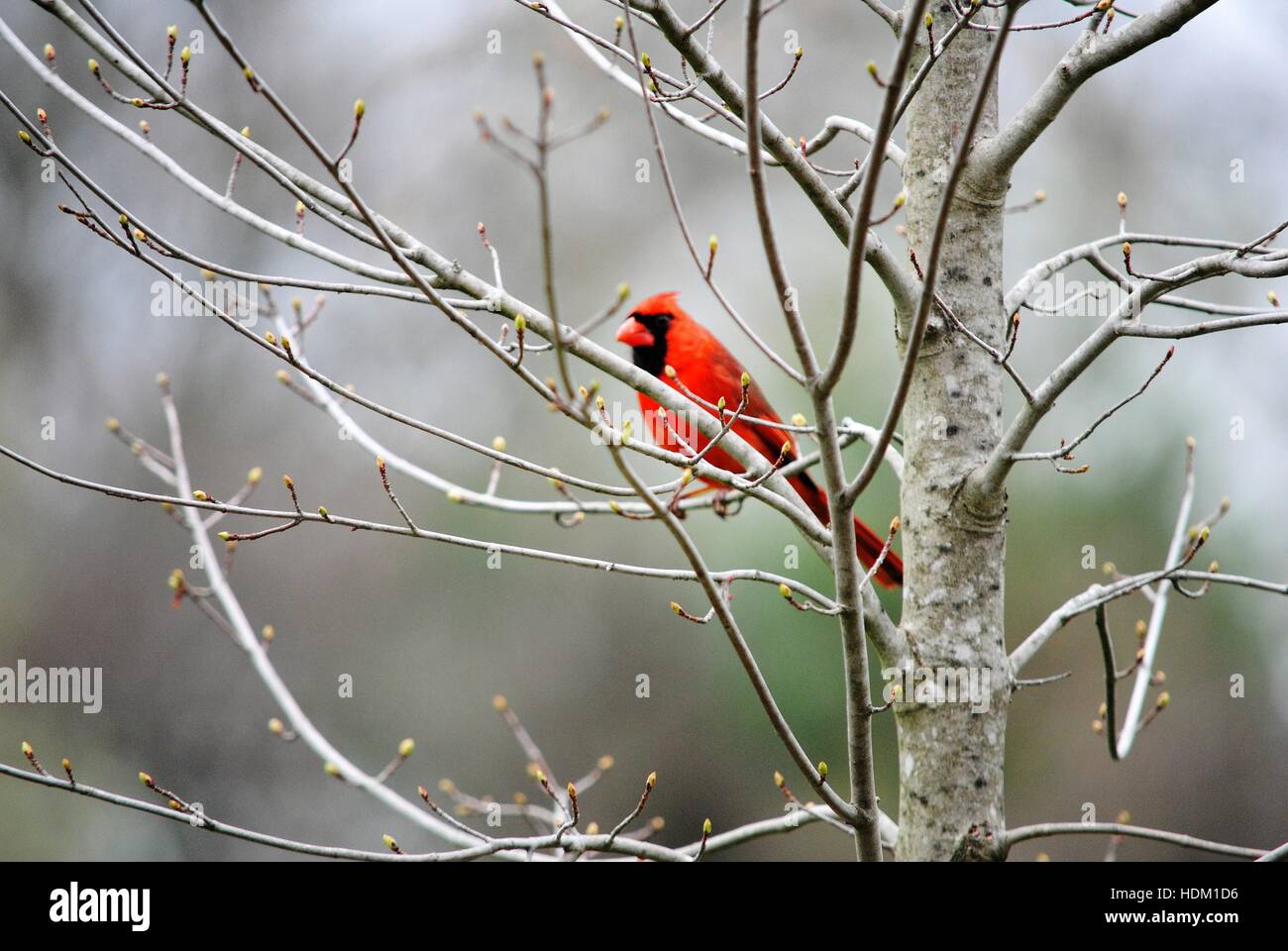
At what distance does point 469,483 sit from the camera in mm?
7016

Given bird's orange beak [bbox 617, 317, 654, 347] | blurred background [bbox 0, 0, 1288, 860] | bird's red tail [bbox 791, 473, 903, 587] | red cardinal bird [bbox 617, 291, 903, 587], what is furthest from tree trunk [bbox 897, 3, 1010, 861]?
blurred background [bbox 0, 0, 1288, 860]

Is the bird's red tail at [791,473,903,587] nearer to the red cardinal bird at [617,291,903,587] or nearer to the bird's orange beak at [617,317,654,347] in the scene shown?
the red cardinal bird at [617,291,903,587]

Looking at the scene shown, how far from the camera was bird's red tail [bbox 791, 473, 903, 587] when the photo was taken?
309 centimetres

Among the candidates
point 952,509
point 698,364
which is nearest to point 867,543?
point 698,364

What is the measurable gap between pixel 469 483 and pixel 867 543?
4.08m

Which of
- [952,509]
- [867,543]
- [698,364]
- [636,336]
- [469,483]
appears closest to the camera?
[952,509]

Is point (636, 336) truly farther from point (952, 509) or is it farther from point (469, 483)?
point (469, 483)

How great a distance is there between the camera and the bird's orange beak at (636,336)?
410 centimetres

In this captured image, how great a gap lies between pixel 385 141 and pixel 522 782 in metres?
4.94

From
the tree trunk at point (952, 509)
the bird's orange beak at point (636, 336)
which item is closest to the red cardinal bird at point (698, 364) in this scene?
the bird's orange beak at point (636, 336)

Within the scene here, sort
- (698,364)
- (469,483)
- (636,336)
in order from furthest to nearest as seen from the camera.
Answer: (469,483) < (636,336) < (698,364)

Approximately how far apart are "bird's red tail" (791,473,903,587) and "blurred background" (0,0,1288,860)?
2248mm

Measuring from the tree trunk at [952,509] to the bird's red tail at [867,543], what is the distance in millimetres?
361

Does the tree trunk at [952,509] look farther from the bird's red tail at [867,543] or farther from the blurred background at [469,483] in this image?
the blurred background at [469,483]
